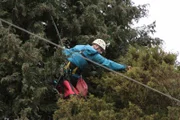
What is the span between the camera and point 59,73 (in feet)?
20.9

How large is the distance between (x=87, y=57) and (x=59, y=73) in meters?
0.72

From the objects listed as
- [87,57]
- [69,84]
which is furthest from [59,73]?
[87,57]

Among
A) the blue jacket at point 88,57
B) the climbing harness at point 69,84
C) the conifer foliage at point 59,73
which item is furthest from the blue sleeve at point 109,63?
the climbing harness at point 69,84

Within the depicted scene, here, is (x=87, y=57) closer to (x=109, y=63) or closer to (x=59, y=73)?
(x=109, y=63)

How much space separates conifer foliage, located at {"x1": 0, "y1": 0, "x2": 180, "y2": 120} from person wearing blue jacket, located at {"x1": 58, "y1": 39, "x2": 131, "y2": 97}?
227mm

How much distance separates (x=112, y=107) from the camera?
5727 mm

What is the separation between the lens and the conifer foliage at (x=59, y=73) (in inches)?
217

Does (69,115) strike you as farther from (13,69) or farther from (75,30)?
(75,30)

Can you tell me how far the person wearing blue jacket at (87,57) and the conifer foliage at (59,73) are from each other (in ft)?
0.75

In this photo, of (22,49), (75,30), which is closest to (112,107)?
(22,49)

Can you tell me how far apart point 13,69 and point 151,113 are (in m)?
2.12

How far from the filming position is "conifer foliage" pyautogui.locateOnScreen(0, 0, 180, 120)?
18.1ft

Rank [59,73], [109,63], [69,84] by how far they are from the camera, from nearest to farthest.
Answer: [59,73]
[109,63]
[69,84]

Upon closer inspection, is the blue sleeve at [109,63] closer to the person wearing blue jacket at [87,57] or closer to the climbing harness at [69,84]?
the person wearing blue jacket at [87,57]
